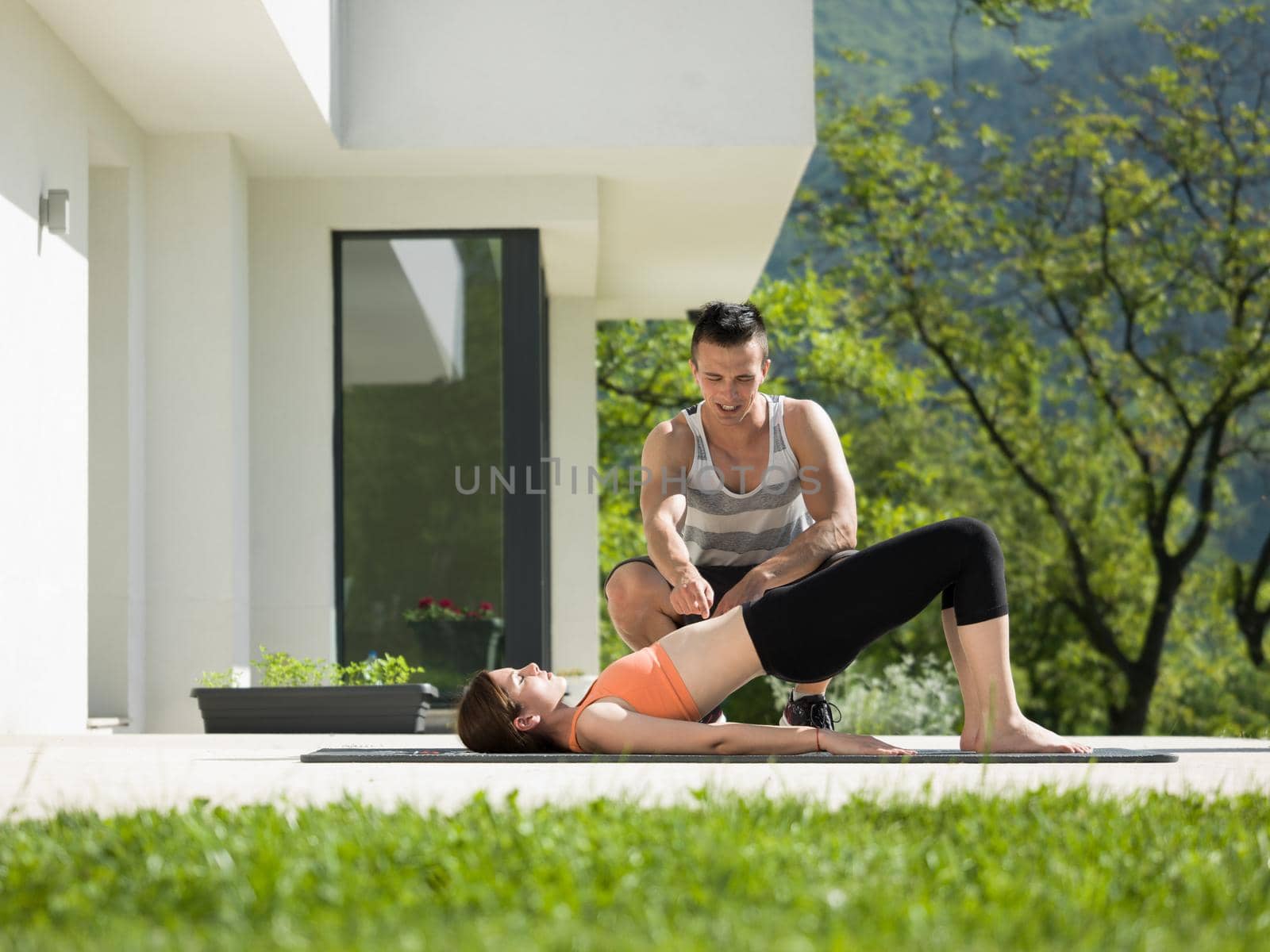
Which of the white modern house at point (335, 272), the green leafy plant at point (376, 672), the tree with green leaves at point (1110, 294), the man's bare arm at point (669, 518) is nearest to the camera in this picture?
the man's bare arm at point (669, 518)

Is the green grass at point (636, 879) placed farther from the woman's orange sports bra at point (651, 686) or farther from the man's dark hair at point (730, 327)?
the man's dark hair at point (730, 327)

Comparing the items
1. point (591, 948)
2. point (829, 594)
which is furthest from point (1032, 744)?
point (591, 948)

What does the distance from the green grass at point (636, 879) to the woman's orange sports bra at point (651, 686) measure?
1165 millimetres

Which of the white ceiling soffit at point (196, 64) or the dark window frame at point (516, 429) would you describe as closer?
the white ceiling soffit at point (196, 64)

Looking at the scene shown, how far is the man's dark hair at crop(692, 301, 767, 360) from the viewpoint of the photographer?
4.47 m

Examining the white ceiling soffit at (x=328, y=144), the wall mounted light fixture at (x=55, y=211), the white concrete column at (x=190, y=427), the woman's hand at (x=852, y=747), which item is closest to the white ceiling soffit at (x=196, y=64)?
the white ceiling soffit at (x=328, y=144)

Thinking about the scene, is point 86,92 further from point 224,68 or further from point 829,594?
point 829,594

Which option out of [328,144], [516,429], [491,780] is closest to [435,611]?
[516,429]

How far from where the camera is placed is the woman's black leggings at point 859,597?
3.58 m

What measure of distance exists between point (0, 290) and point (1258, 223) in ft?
56.1

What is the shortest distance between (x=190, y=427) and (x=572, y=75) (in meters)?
2.59

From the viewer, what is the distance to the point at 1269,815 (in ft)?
8.30

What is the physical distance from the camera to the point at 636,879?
1.84 meters

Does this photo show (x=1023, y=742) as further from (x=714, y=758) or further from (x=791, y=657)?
(x=714, y=758)
